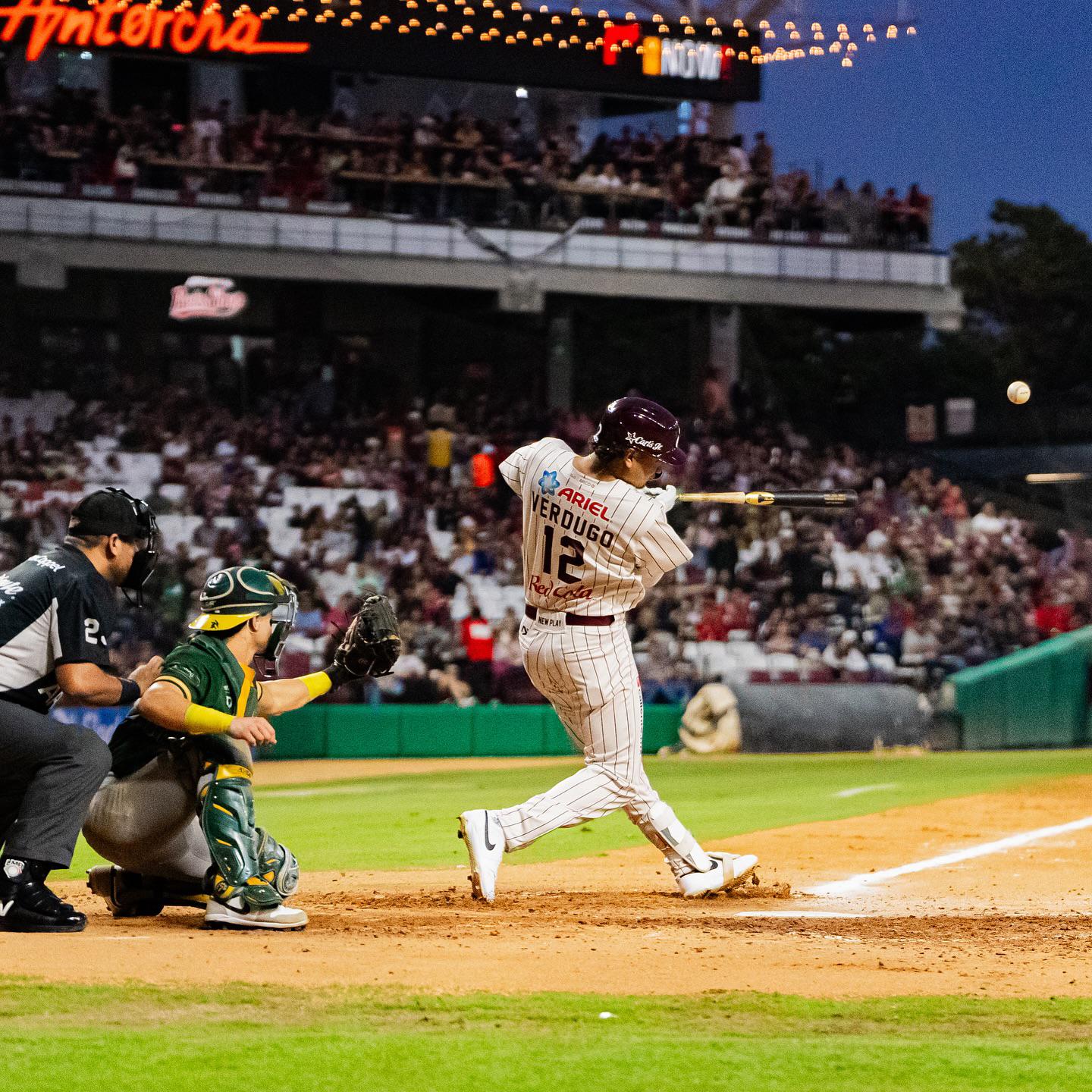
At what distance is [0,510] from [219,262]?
22.1 ft

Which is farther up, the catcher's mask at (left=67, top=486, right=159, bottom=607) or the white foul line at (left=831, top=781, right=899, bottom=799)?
the catcher's mask at (left=67, top=486, right=159, bottom=607)

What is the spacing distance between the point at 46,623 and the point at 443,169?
71.8ft

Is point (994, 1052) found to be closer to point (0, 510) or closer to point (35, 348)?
point (0, 510)

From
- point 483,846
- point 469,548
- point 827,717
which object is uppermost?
point 469,548

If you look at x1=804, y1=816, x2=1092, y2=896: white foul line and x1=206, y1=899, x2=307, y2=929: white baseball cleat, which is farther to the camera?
x1=804, y1=816, x2=1092, y2=896: white foul line

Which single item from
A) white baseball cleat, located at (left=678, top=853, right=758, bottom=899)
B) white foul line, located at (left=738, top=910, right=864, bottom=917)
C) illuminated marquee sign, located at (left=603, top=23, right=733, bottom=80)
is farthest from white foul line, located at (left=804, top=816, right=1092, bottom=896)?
illuminated marquee sign, located at (left=603, top=23, right=733, bottom=80)

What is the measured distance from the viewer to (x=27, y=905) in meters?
5.46

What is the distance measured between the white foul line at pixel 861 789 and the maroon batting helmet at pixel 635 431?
752 centimetres

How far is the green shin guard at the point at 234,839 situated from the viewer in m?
5.61

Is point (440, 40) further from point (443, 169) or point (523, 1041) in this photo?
point (523, 1041)

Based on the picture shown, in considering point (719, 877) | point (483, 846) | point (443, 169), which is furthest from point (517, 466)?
point (443, 169)

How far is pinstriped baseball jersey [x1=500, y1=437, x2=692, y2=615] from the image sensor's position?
619cm

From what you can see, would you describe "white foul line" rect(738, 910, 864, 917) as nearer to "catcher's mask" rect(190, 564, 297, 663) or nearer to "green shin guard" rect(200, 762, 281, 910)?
"green shin guard" rect(200, 762, 281, 910)

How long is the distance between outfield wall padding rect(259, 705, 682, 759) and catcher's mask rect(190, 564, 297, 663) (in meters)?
12.1
